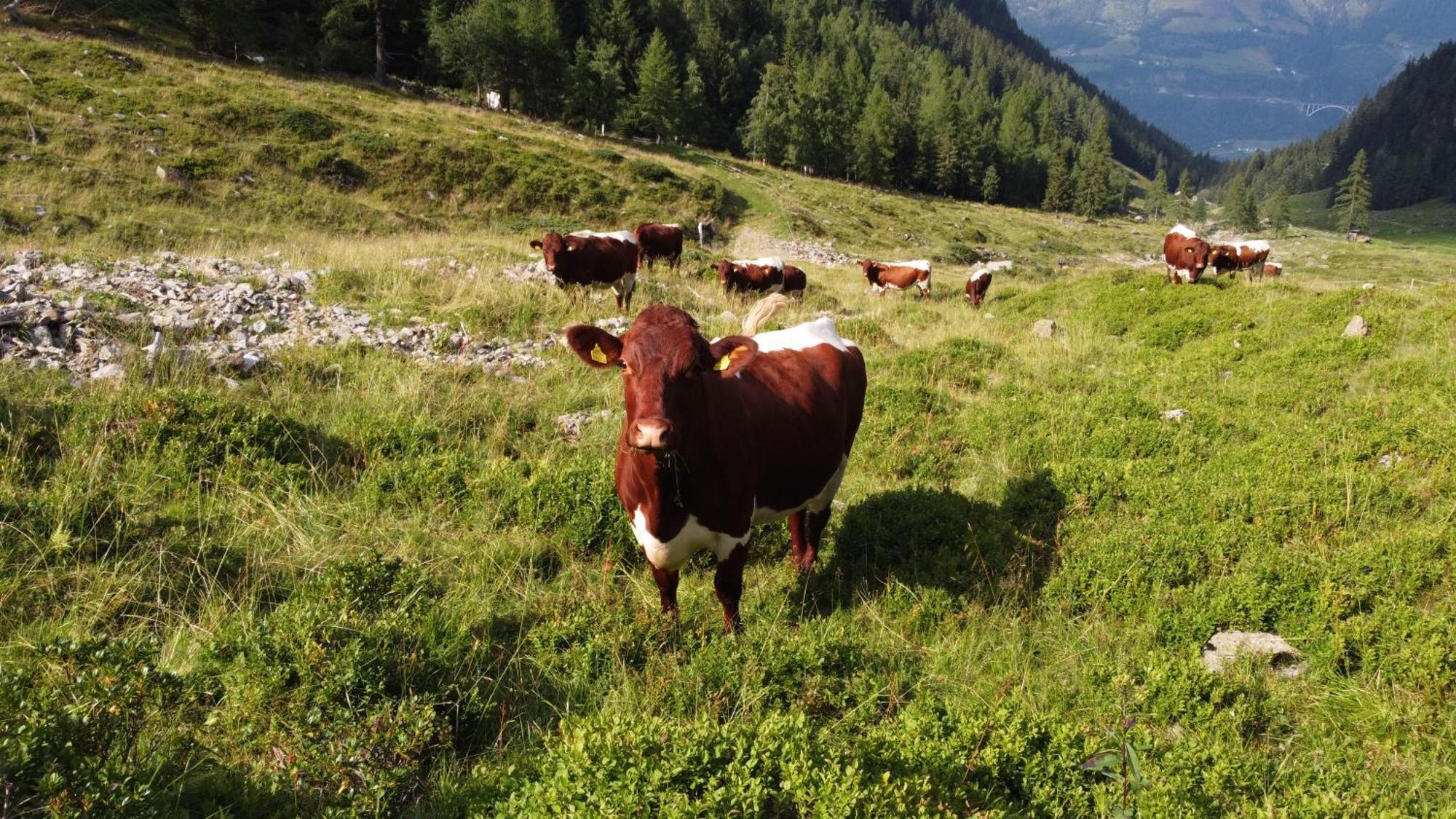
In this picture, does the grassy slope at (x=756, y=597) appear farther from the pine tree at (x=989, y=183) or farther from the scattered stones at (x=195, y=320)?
the pine tree at (x=989, y=183)

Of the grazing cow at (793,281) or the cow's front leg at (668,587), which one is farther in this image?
the grazing cow at (793,281)

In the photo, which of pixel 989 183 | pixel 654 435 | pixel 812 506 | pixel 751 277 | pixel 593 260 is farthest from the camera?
pixel 989 183

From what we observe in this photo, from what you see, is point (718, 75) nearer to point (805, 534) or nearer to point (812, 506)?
point (805, 534)

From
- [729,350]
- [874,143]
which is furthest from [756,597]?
[874,143]

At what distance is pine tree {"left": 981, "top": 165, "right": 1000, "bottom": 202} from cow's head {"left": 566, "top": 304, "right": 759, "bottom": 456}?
310ft

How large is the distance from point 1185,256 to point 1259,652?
18.7 meters

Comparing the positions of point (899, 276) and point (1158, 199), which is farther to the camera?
point (1158, 199)

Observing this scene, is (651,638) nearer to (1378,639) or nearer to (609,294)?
(1378,639)

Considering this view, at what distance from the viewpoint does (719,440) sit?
418cm

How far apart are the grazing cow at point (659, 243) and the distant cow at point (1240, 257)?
18439mm

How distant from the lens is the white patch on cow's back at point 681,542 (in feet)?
13.6

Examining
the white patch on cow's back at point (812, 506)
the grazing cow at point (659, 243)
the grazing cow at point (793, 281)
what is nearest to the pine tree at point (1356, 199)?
the grazing cow at point (793, 281)

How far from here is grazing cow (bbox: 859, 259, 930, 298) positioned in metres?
23.4

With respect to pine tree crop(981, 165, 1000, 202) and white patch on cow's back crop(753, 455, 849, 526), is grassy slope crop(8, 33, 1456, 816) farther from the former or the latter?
pine tree crop(981, 165, 1000, 202)
